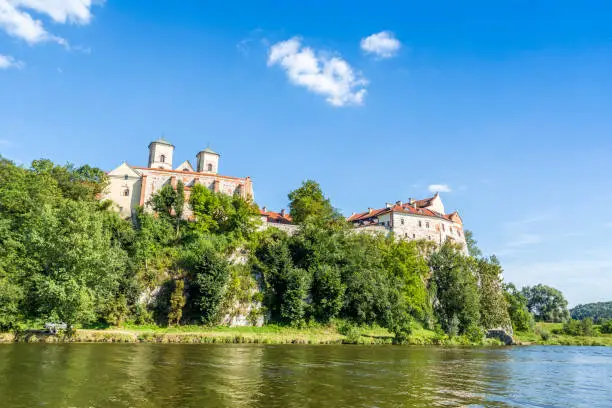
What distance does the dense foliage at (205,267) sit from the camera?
33.2 meters

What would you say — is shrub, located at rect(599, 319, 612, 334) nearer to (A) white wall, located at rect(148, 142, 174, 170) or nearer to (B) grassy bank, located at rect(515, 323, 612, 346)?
(B) grassy bank, located at rect(515, 323, 612, 346)

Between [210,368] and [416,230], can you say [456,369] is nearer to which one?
[210,368]

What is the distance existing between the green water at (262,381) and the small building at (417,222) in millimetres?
45303

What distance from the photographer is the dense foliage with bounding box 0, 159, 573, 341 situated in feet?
109

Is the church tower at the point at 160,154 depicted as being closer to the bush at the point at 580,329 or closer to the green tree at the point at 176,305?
the green tree at the point at 176,305

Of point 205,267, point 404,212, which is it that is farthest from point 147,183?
point 404,212

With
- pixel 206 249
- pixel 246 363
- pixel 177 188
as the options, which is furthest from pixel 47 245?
pixel 177 188

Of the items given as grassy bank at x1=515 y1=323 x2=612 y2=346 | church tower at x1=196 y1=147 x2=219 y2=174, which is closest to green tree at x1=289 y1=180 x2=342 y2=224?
church tower at x1=196 y1=147 x2=219 y2=174

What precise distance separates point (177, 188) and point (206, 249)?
1382 centimetres

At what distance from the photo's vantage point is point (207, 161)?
259 ft

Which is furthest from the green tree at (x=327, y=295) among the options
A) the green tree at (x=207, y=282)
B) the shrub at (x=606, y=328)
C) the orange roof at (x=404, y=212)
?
the shrub at (x=606, y=328)

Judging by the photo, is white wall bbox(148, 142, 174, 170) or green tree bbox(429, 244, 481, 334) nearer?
green tree bbox(429, 244, 481, 334)

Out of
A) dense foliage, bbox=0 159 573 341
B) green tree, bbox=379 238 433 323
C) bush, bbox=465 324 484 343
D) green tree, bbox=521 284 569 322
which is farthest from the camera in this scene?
green tree, bbox=521 284 569 322

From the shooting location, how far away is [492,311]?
63.2 metres
